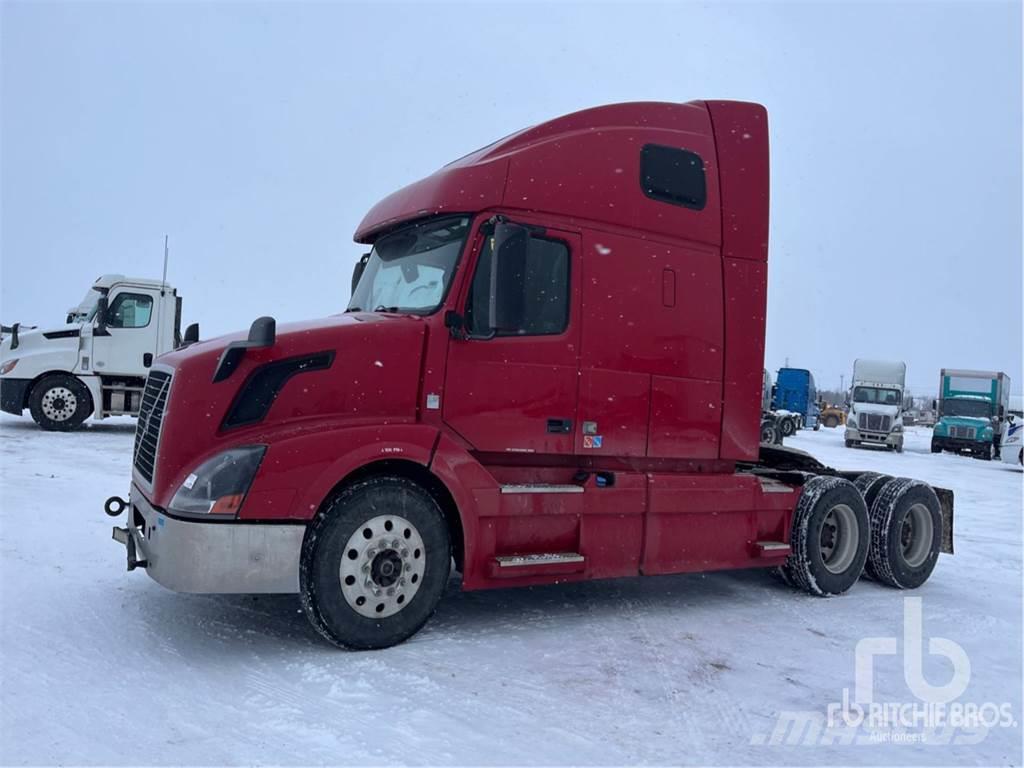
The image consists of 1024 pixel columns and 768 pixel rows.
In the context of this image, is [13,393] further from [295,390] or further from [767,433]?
[767,433]

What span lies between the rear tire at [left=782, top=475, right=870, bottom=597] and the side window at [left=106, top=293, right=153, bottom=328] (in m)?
14.0

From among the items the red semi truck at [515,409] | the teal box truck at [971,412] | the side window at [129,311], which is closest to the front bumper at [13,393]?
the side window at [129,311]

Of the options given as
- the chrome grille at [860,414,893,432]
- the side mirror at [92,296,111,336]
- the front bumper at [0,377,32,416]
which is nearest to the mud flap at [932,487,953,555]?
the side mirror at [92,296,111,336]

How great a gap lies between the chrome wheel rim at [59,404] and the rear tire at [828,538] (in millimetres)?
14874

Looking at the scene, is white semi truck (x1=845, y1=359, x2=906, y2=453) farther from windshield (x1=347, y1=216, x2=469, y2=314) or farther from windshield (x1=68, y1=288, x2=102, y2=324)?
windshield (x1=347, y1=216, x2=469, y2=314)

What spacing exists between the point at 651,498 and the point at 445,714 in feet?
8.50

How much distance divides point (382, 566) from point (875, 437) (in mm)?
30852

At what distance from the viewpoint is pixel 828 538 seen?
761 centimetres

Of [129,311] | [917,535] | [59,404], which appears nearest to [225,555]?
[917,535]

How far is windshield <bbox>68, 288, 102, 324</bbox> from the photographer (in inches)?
666

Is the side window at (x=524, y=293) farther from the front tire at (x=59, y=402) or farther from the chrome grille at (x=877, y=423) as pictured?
the chrome grille at (x=877, y=423)

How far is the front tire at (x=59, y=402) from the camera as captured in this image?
16531 millimetres

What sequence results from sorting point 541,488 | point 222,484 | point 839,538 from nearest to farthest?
point 222,484 < point 541,488 < point 839,538

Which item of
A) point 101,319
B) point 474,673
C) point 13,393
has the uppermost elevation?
point 101,319
